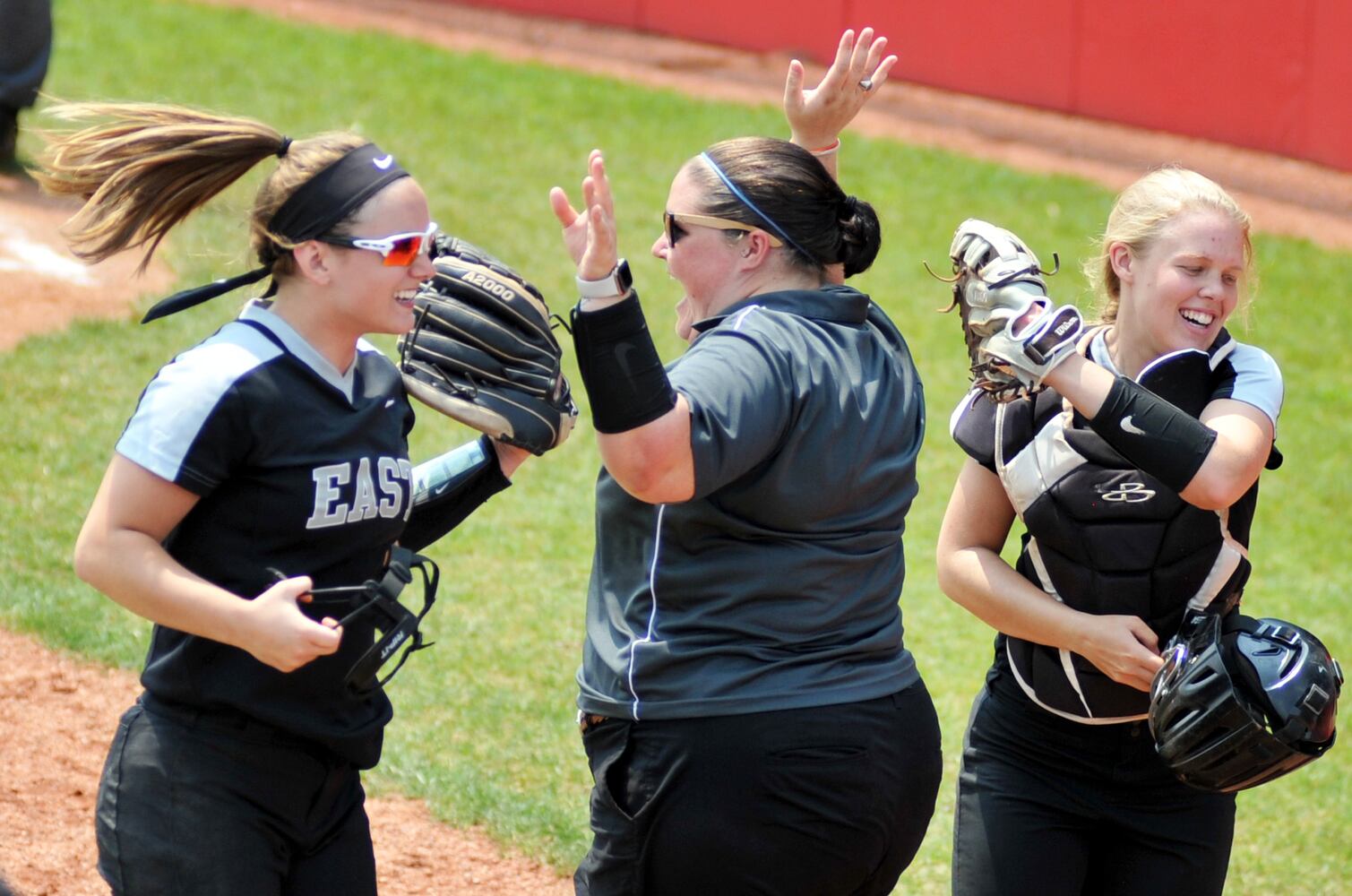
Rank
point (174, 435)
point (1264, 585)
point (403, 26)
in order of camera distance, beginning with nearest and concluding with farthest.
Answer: point (174, 435) < point (1264, 585) < point (403, 26)

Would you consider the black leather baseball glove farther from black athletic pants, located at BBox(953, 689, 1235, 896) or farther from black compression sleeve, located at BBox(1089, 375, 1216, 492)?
black athletic pants, located at BBox(953, 689, 1235, 896)

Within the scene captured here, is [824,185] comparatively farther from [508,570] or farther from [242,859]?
[508,570]

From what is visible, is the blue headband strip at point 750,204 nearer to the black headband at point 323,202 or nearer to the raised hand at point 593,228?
the raised hand at point 593,228

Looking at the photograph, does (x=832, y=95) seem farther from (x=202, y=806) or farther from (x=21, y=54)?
(x=21, y=54)

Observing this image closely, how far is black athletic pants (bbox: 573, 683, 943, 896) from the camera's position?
8.74 feet

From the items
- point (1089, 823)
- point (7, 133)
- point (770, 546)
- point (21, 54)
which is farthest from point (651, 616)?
point (7, 133)

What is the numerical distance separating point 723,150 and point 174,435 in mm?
1092

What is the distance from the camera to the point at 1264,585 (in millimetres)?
7184

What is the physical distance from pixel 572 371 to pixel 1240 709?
6203mm

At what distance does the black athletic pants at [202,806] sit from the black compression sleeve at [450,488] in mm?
573

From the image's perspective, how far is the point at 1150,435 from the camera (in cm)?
290

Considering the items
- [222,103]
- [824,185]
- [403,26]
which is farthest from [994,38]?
[824,185]

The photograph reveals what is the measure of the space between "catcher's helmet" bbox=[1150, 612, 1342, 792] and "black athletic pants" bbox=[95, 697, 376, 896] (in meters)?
1.58

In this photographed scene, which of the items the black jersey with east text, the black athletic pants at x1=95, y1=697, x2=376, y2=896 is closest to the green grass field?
the black jersey with east text
